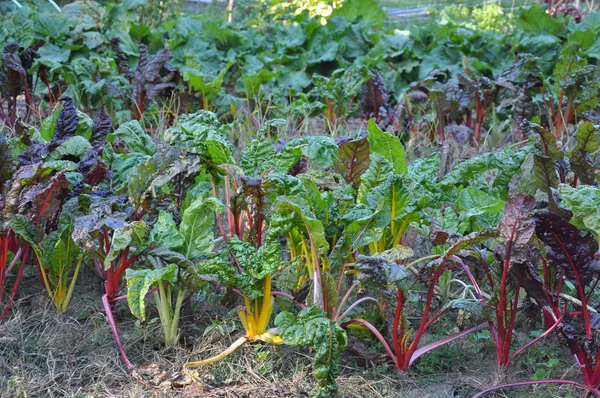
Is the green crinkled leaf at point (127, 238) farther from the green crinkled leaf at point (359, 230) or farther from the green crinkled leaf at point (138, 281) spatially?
the green crinkled leaf at point (359, 230)

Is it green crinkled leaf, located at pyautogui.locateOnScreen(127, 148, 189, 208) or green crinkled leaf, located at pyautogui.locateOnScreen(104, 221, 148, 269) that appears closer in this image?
green crinkled leaf, located at pyautogui.locateOnScreen(104, 221, 148, 269)

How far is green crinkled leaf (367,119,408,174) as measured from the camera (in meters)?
2.60

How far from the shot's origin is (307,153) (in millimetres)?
2488

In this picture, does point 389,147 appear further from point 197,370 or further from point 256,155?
point 197,370

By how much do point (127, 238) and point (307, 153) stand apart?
744mm

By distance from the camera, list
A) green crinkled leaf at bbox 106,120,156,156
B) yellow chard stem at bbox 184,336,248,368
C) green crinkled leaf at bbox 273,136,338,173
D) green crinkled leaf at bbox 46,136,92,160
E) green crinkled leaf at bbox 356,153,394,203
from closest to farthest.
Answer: yellow chard stem at bbox 184,336,248,368 → green crinkled leaf at bbox 356,153,394,203 → green crinkled leaf at bbox 273,136,338,173 → green crinkled leaf at bbox 46,136,92,160 → green crinkled leaf at bbox 106,120,156,156

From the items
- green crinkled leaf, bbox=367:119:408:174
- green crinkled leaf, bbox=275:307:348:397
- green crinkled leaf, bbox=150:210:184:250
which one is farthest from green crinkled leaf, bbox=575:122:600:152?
green crinkled leaf, bbox=150:210:184:250

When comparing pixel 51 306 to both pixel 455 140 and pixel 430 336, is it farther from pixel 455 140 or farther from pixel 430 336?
pixel 455 140

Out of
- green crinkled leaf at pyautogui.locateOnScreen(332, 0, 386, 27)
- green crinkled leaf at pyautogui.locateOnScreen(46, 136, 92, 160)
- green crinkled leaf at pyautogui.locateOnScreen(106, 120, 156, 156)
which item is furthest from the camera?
green crinkled leaf at pyautogui.locateOnScreen(332, 0, 386, 27)

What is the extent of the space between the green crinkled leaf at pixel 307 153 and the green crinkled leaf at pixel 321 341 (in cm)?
63

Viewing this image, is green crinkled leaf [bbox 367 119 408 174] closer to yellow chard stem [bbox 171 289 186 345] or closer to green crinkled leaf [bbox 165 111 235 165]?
green crinkled leaf [bbox 165 111 235 165]

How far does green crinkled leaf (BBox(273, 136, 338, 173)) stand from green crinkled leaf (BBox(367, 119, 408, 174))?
0.56ft

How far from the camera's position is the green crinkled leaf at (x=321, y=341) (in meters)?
1.98

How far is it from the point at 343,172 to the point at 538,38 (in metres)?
Result: 3.68
